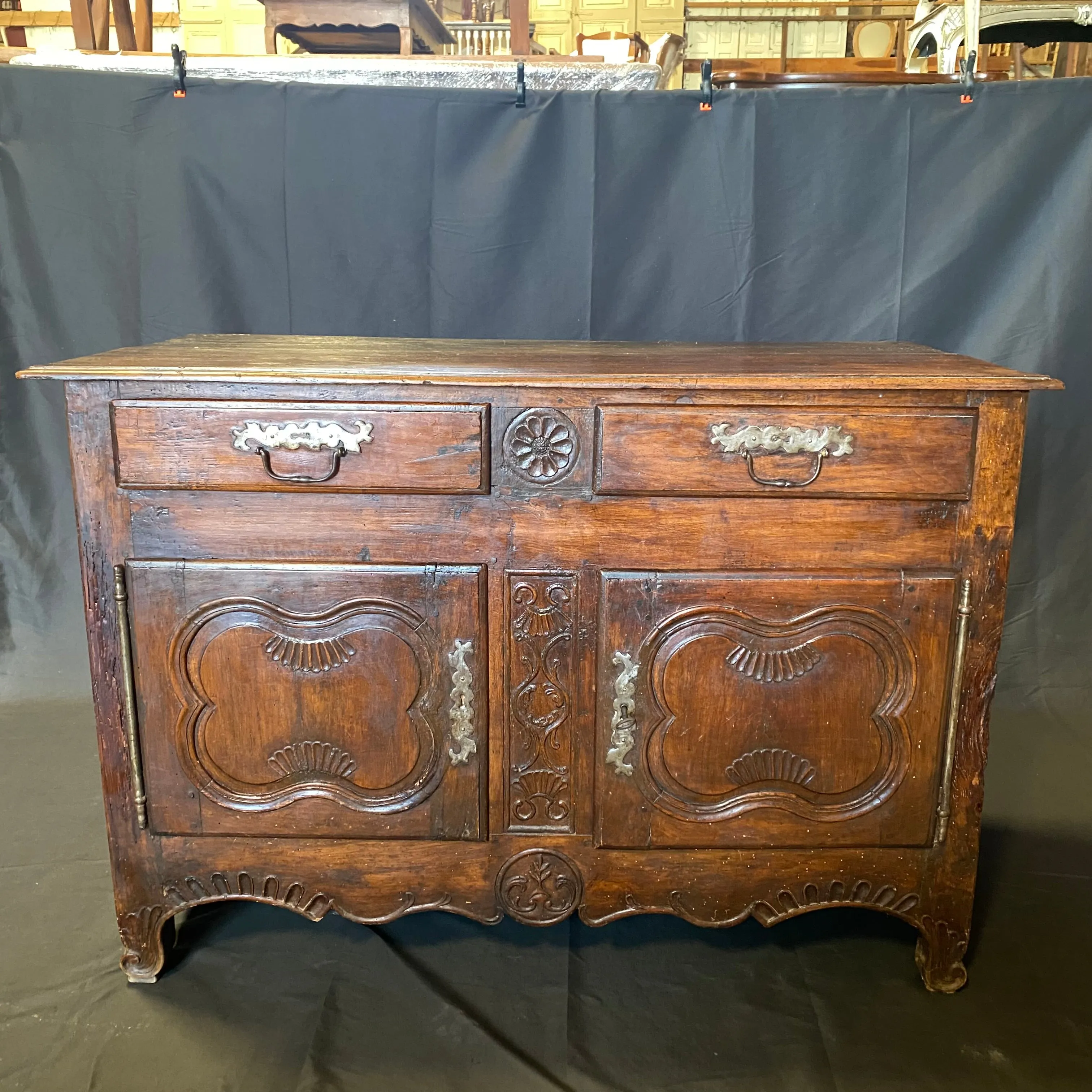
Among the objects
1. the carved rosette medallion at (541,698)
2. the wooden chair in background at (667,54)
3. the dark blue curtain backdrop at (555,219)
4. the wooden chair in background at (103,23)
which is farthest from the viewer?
the wooden chair in background at (667,54)

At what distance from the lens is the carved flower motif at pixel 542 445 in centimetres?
132

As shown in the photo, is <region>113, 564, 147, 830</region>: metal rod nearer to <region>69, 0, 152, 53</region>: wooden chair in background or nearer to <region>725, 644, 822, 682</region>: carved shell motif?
<region>725, 644, 822, 682</region>: carved shell motif

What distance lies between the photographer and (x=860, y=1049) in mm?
1411

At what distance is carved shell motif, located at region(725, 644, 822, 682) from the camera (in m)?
1.40

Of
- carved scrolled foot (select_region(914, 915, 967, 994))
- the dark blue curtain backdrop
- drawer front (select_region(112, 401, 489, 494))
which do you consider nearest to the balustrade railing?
the dark blue curtain backdrop

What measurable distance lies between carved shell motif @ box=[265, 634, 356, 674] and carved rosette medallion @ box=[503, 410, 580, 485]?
1.22 ft

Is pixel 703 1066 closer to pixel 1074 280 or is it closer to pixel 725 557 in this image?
pixel 725 557

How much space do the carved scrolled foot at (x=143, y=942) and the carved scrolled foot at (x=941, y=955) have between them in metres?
1.20

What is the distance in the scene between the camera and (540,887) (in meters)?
1.50

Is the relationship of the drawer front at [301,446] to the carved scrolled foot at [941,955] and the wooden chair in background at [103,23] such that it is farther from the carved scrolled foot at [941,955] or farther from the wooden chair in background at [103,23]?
the wooden chair in background at [103,23]

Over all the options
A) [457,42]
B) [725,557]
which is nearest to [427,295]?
[725,557]

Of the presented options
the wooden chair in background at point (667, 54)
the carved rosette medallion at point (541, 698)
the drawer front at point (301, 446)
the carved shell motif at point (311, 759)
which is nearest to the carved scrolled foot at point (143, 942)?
the carved shell motif at point (311, 759)

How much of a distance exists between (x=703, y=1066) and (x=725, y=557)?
0.74 metres

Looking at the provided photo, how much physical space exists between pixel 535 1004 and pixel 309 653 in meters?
0.66
